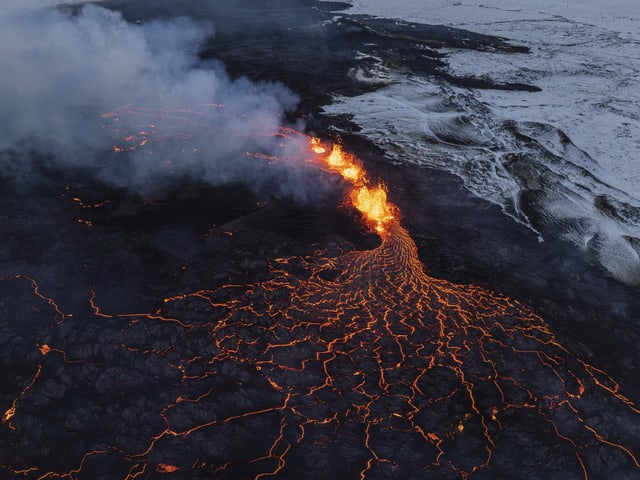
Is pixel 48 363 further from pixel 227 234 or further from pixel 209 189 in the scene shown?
pixel 209 189

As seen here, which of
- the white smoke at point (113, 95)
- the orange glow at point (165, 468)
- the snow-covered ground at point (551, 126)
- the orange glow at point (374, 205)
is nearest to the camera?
the orange glow at point (165, 468)

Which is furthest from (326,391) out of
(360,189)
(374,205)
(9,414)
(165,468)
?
(360,189)

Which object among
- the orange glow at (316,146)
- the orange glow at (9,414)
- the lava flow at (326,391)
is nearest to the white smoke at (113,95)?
the orange glow at (316,146)

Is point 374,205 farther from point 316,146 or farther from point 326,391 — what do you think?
point 326,391

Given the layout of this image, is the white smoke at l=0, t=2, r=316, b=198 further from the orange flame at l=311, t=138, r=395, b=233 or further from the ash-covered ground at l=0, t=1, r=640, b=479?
the orange flame at l=311, t=138, r=395, b=233

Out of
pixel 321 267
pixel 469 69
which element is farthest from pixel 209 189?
pixel 469 69

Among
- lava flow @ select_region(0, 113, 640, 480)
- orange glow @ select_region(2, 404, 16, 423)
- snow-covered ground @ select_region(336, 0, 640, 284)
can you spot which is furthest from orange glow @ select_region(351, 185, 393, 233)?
orange glow @ select_region(2, 404, 16, 423)

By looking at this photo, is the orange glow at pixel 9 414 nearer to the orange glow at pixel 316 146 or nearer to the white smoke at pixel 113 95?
the white smoke at pixel 113 95
